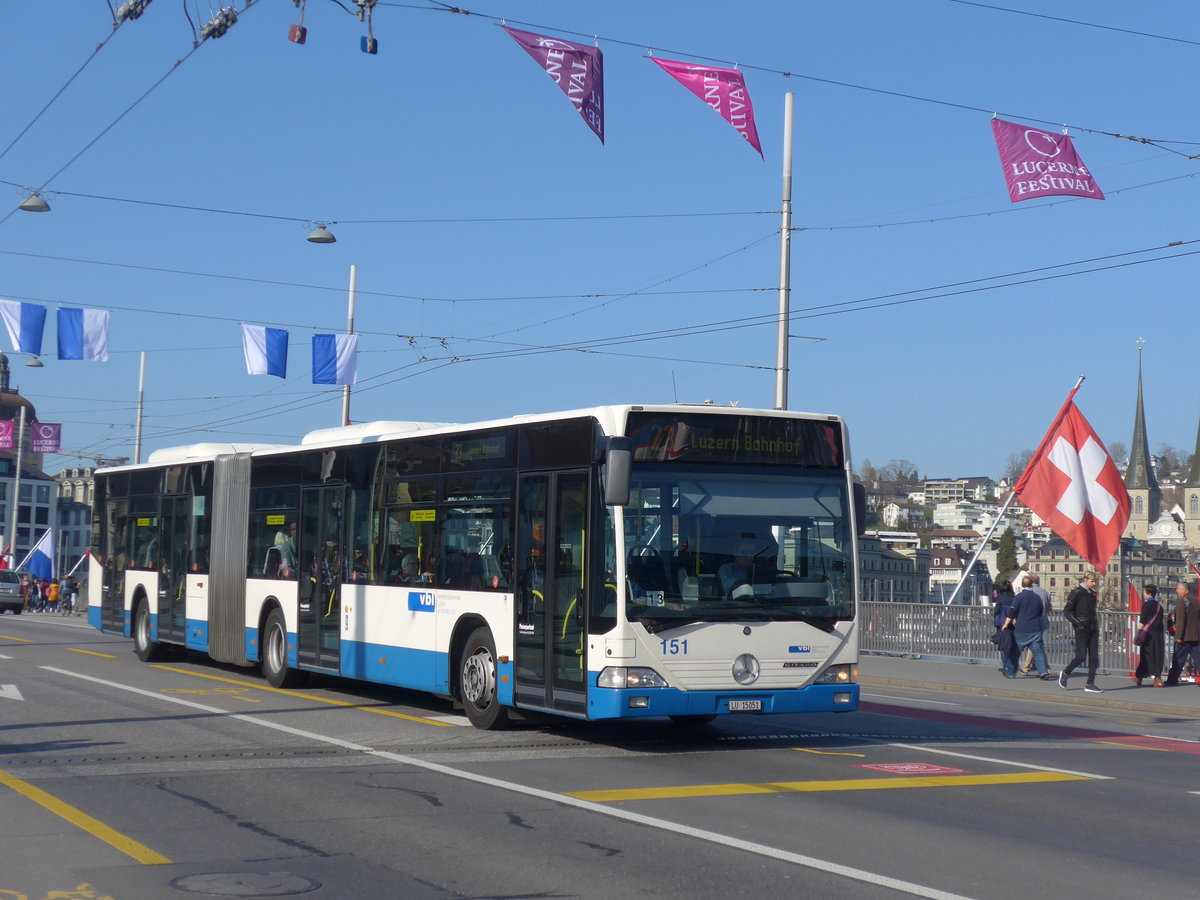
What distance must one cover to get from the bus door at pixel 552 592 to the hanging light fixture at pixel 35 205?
1865cm

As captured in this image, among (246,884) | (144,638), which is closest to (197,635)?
(144,638)

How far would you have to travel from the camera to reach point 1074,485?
2714 cm

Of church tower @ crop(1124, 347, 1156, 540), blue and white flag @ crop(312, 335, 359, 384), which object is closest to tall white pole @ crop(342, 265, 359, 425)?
blue and white flag @ crop(312, 335, 359, 384)

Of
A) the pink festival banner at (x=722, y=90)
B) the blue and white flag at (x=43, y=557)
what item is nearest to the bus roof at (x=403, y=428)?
the pink festival banner at (x=722, y=90)

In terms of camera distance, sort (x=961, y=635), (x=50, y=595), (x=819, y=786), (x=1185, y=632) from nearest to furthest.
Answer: (x=819, y=786) < (x=1185, y=632) < (x=961, y=635) < (x=50, y=595)

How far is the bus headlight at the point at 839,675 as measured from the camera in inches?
519

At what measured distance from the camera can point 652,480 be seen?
12.7 metres

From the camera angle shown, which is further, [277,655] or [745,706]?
[277,655]

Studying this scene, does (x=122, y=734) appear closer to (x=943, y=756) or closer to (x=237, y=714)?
(x=237, y=714)

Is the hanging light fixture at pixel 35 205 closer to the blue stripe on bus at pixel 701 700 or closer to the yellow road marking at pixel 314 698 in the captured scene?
the yellow road marking at pixel 314 698

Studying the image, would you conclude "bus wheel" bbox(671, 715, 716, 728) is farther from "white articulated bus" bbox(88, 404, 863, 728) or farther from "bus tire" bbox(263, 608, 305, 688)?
"bus tire" bbox(263, 608, 305, 688)

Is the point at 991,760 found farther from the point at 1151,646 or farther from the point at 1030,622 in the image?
the point at 1030,622

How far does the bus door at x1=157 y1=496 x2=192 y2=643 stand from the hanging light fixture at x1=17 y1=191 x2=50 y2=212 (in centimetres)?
832

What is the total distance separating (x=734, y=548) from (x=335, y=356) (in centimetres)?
2314
